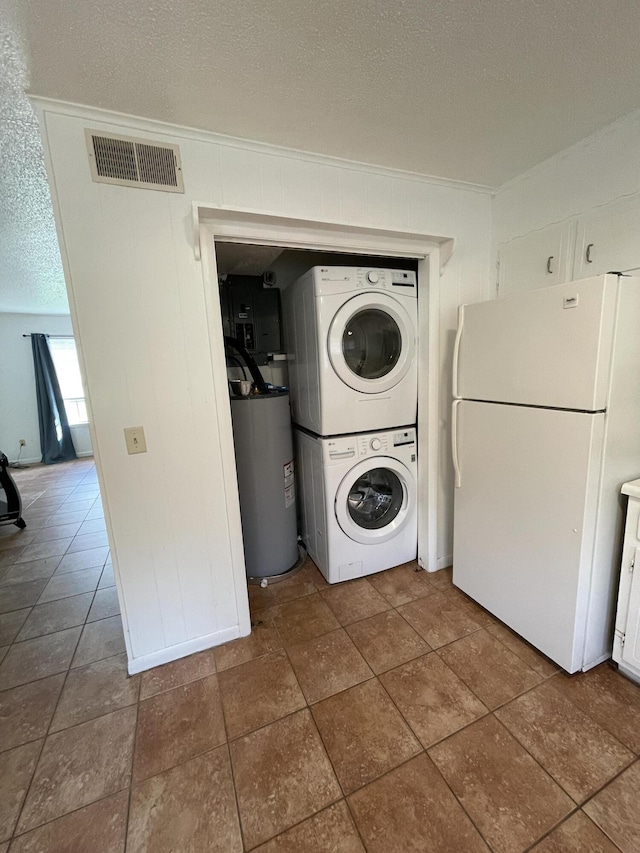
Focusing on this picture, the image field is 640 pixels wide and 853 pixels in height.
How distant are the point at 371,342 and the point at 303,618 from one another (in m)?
1.65

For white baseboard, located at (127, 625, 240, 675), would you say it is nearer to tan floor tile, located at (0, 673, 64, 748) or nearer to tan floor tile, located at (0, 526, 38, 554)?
tan floor tile, located at (0, 673, 64, 748)

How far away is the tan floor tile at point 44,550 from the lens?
2.72 m

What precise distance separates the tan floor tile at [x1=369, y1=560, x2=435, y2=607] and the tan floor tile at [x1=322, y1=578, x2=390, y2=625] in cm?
5

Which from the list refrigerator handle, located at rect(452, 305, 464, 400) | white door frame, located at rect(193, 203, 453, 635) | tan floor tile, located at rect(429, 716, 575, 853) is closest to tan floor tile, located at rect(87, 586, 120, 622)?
white door frame, located at rect(193, 203, 453, 635)

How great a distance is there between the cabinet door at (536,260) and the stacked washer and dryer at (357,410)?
1.74 ft

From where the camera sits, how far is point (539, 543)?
59.0 inches

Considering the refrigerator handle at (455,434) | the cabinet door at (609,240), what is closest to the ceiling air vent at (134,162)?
the refrigerator handle at (455,434)

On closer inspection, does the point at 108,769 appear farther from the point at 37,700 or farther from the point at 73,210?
the point at 73,210

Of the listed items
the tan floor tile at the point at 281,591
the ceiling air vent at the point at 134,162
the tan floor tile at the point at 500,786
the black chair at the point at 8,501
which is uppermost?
the ceiling air vent at the point at 134,162

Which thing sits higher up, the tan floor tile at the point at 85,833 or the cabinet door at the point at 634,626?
the cabinet door at the point at 634,626

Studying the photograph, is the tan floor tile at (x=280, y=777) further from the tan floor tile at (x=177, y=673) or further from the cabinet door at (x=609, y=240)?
the cabinet door at (x=609, y=240)

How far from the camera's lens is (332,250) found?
68.5 inches

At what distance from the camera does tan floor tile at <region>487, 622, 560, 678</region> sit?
4.97 ft

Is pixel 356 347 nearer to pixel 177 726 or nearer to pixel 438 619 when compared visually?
pixel 438 619
